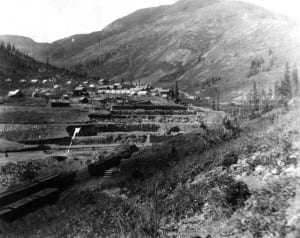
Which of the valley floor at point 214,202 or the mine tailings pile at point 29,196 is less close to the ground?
the valley floor at point 214,202

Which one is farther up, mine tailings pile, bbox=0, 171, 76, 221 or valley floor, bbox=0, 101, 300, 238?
valley floor, bbox=0, 101, 300, 238

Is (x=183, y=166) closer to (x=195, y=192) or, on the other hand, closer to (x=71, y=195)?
(x=195, y=192)

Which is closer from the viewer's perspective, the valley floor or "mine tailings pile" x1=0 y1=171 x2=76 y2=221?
the valley floor

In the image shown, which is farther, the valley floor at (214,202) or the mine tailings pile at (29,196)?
the mine tailings pile at (29,196)

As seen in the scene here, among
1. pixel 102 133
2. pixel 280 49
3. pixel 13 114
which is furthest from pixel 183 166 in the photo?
pixel 280 49
